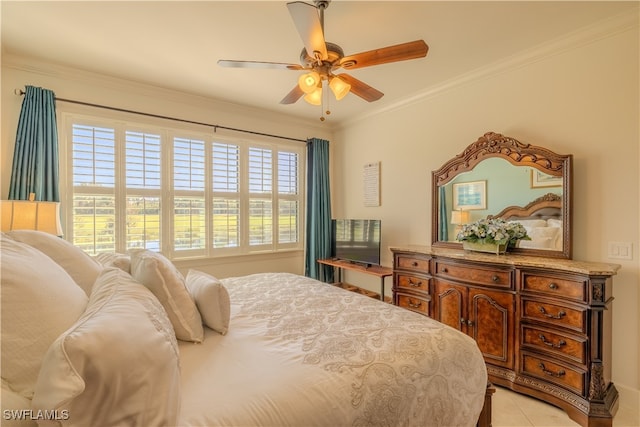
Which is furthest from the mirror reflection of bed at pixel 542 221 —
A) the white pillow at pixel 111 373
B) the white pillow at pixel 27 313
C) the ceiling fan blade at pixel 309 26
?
the white pillow at pixel 27 313

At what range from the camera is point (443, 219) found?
3.09 metres

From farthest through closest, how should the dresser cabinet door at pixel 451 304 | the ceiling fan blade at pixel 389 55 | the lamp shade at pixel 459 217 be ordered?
the lamp shade at pixel 459 217 → the dresser cabinet door at pixel 451 304 → the ceiling fan blade at pixel 389 55

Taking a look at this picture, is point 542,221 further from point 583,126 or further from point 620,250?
point 583,126

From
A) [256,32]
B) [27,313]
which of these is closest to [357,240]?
[256,32]

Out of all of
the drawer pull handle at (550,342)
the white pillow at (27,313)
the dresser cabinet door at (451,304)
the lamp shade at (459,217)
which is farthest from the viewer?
the lamp shade at (459,217)

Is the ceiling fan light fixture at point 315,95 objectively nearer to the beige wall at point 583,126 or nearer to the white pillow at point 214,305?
the white pillow at point 214,305

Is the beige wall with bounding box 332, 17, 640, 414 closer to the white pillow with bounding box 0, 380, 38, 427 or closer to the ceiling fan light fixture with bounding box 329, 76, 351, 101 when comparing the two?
the ceiling fan light fixture with bounding box 329, 76, 351, 101

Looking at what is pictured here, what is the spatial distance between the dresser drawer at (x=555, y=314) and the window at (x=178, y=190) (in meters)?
2.86

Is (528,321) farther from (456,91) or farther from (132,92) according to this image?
(132,92)

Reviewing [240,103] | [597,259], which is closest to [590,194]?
[597,259]

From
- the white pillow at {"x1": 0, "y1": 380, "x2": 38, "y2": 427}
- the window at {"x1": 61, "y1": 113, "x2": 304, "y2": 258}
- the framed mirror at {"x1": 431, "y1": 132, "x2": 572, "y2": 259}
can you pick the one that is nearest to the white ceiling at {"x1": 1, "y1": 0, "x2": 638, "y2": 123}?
the window at {"x1": 61, "y1": 113, "x2": 304, "y2": 258}

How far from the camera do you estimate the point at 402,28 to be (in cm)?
217

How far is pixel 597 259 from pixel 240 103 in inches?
151

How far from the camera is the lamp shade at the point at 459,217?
2.91 metres
